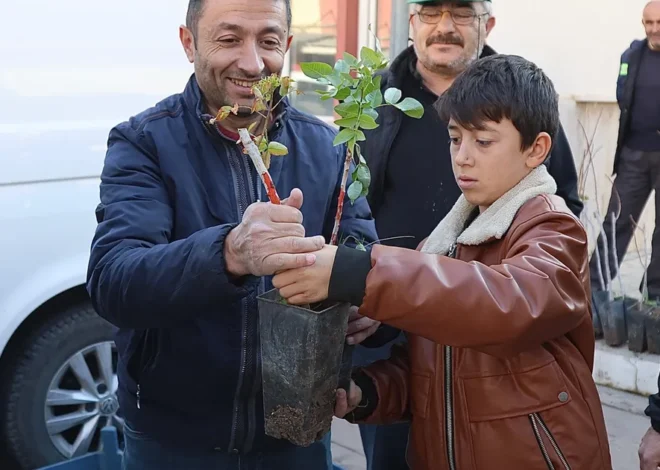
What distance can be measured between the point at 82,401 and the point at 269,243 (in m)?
2.37

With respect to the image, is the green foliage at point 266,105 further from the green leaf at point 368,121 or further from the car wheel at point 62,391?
the car wheel at point 62,391

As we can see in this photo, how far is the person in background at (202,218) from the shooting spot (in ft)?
5.41

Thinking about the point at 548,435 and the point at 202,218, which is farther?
the point at 202,218

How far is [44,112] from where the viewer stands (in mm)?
3312

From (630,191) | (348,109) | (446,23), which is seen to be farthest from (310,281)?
(630,191)

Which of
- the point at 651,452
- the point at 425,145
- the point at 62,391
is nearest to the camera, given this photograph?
the point at 651,452

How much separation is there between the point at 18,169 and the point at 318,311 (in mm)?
2153

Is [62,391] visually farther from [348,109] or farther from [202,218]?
[348,109]

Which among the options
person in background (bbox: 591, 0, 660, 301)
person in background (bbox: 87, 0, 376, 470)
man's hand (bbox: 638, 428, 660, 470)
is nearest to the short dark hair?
person in background (bbox: 87, 0, 376, 470)

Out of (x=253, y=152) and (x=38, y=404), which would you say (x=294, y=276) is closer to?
(x=253, y=152)

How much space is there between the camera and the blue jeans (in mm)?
1803

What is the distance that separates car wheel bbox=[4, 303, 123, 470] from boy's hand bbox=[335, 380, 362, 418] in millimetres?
2030

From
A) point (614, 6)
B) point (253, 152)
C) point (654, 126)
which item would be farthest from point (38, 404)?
point (614, 6)

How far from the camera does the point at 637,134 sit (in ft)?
19.0
